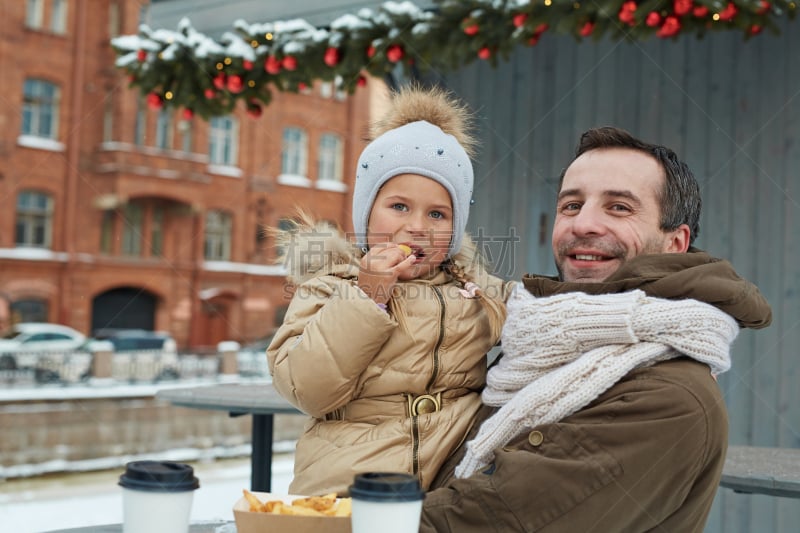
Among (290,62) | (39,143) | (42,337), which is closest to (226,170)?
(39,143)

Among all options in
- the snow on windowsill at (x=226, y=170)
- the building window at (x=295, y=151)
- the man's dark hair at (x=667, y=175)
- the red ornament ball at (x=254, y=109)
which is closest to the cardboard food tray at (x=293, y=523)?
the man's dark hair at (x=667, y=175)

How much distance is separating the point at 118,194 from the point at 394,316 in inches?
769

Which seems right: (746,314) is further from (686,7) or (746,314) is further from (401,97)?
(686,7)

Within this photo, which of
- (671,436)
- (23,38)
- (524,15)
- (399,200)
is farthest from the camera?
(23,38)

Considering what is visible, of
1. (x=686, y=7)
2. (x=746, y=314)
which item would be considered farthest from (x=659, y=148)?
(x=686, y=7)

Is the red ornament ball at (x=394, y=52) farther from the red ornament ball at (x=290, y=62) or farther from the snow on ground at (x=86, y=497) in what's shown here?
the snow on ground at (x=86, y=497)

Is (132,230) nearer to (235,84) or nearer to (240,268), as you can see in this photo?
(240,268)

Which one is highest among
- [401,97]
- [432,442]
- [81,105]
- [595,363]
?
[81,105]

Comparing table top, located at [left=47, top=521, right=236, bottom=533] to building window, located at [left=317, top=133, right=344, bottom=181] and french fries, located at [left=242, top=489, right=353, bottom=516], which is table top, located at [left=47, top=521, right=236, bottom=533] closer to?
french fries, located at [left=242, top=489, right=353, bottom=516]

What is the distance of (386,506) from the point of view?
3.10 feet

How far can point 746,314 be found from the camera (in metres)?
1.43

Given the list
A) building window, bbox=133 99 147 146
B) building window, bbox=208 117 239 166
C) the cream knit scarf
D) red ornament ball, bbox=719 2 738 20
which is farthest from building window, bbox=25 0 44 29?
the cream knit scarf

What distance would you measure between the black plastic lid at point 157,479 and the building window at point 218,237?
21333 mm

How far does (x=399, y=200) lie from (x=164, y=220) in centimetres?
2040
